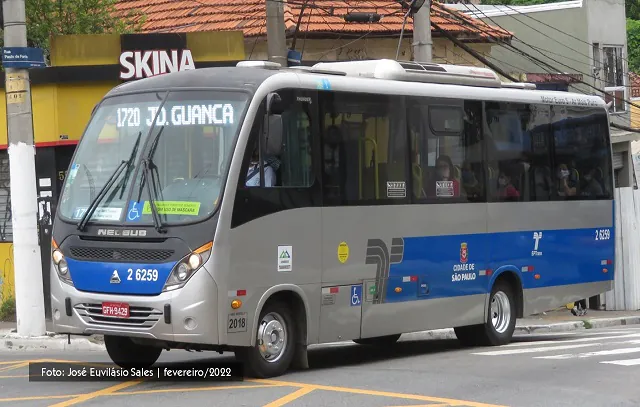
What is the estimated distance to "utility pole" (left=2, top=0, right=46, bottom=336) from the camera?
1545 centimetres

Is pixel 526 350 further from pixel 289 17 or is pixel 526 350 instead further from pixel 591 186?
pixel 289 17

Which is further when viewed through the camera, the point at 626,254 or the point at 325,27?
the point at 325,27

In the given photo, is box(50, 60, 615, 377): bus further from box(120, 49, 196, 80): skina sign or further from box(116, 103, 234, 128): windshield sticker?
box(120, 49, 196, 80): skina sign

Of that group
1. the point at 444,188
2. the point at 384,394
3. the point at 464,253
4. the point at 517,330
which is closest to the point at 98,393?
the point at 384,394

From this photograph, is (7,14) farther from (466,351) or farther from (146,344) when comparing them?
(466,351)

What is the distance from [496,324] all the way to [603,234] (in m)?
2.97

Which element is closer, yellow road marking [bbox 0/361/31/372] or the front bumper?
the front bumper

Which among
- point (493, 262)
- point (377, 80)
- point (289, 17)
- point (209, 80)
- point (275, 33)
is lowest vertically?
point (493, 262)

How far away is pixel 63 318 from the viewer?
36.8 ft

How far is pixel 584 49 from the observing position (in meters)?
33.8

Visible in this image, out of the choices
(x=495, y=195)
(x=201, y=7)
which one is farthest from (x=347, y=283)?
(x=201, y=7)

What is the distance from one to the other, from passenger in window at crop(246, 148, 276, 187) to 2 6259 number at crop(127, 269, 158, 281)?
128 cm

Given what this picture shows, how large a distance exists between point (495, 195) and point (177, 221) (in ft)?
18.6

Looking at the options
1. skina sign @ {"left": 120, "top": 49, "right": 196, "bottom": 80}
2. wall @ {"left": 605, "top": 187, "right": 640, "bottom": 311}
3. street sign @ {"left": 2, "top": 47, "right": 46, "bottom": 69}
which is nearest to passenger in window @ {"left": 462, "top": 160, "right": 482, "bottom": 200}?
street sign @ {"left": 2, "top": 47, "right": 46, "bottom": 69}
